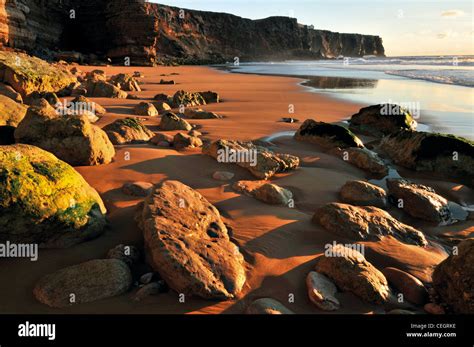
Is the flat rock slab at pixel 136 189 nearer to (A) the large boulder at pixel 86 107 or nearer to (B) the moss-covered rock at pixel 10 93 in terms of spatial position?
(A) the large boulder at pixel 86 107

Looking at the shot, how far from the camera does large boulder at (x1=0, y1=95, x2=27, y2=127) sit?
5.84 m

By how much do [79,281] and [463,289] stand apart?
3115mm

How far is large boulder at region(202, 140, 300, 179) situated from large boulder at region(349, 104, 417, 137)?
13.9 feet

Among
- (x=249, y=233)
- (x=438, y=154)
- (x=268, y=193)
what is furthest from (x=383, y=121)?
(x=249, y=233)

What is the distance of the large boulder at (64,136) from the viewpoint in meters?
5.06

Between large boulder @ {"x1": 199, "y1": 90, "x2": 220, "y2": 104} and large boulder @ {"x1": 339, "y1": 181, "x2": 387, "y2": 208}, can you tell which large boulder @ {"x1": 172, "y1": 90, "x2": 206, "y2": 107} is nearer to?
large boulder @ {"x1": 199, "y1": 90, "x2": 220, "y2": 104}

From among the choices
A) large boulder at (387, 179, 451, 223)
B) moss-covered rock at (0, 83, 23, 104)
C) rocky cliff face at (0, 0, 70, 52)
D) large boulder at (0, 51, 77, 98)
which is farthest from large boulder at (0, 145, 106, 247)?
rocky cliff face at (0, 0, 70, 52)

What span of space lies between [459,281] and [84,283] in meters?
3.07

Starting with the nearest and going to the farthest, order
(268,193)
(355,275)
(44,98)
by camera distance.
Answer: (355,275) → (268,193) → (44,98)

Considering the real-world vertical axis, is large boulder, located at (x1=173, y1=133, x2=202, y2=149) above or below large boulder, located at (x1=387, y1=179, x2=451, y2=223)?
above

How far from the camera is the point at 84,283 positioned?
3.00 metres

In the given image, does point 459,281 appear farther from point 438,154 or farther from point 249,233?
point 438,154

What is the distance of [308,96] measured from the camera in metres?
16.0

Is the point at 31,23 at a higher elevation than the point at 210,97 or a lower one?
higher
